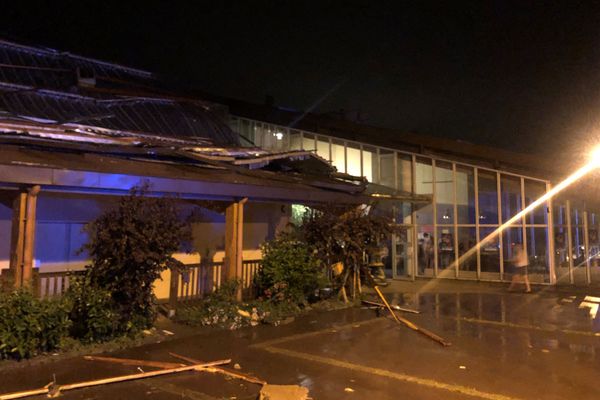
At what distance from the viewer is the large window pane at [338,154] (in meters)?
19.6

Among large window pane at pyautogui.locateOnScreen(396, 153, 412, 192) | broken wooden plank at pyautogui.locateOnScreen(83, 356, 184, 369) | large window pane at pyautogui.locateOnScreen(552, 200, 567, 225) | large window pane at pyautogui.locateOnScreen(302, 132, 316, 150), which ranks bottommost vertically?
broken wooden plank at pyautogui.locateOnScreen(83, 356, 184, 369)

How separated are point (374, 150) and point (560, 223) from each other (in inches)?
279

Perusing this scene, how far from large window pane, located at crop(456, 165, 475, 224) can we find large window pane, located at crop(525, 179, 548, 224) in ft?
5.79

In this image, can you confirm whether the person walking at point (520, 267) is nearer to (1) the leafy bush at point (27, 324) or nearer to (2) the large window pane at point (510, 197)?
(2) the large window pane at point (510, 197)

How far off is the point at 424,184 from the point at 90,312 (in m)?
13.8

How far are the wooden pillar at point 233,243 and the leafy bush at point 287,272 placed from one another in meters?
0.66

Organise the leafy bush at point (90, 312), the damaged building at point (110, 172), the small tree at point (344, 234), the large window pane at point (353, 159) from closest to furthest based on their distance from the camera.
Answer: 1. the leafy bush at point (90, 312)
2. the damaged building at point (110, 172)
3. the small tree at point (344, 234)
4. the large window pane at point (353, 159)

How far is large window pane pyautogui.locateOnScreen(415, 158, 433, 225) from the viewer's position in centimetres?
1831

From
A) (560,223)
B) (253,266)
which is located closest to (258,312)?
(253,266)

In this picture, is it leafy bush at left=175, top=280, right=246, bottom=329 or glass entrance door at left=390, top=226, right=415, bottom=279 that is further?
glass entrance door at left=390, top=226, right=415, bottom=279

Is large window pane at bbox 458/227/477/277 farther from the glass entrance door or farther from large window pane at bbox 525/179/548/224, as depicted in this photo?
large window pane at bbox 525/179/548/224

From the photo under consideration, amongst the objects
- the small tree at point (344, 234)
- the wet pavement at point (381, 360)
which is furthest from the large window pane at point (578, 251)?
the small tree at point (344, 234)

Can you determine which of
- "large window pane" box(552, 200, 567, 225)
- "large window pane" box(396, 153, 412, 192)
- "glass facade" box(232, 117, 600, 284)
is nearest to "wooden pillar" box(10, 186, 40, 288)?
"glass facade" box(232, 117, 600, 284)

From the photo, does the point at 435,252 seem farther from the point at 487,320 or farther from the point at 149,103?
the point at 149,103
